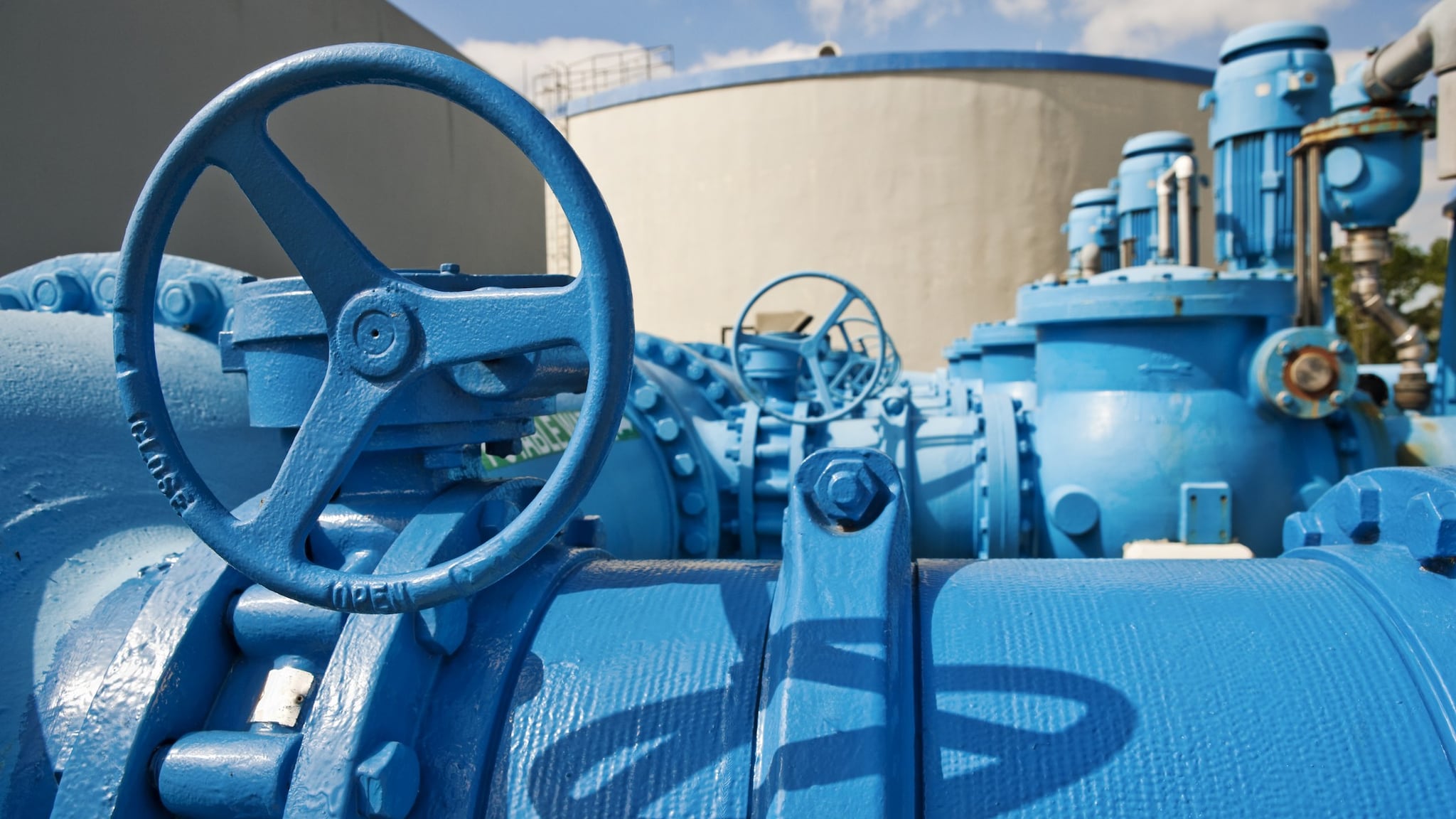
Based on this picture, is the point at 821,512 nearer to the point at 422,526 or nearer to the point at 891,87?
the point at 422,526

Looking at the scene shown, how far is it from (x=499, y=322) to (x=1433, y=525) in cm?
76

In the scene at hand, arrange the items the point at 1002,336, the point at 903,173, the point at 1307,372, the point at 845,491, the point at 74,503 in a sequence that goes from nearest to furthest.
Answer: the point at 845,491 → the point at 74,503 → the point at 1307,372 → the point at 1002,336 → the point at 903,173

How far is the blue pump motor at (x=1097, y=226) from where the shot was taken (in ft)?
23.9

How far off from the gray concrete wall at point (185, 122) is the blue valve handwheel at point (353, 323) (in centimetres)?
183

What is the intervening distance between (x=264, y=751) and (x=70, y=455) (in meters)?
0.73

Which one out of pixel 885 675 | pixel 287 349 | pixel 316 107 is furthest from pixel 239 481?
pixel 316 107

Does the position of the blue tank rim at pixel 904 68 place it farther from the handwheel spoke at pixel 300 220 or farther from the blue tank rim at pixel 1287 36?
the handwheel spoke at pixel 300 220

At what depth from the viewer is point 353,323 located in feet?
2.46

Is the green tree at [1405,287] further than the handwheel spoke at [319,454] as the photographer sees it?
Yes

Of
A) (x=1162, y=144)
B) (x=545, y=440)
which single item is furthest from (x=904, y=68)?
(x=545, y=440)

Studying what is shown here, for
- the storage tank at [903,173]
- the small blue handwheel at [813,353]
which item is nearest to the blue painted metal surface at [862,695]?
the small blue handwheel at [813,353]

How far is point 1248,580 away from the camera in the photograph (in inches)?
34.0

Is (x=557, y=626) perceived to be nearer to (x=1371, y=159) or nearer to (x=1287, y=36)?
(x=1371, y=159)

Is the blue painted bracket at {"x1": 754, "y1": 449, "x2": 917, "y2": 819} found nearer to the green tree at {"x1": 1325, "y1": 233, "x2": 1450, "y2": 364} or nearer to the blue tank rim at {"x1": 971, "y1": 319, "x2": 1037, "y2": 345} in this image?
the blue tank rim at {"x1": 971, "y1": 319, "x2": 1037, "y2": 345}
